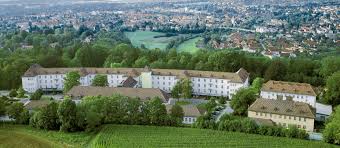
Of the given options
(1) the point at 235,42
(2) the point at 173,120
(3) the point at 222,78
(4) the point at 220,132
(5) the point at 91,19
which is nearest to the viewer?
(4) the point at 220,132

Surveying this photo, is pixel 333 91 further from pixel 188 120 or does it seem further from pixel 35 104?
pixel 35 104

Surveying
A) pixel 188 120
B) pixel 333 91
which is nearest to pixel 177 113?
pixel 188 120

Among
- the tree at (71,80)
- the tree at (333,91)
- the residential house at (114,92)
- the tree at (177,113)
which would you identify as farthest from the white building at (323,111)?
the tree at (71,80)

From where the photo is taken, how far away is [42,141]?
40.8m

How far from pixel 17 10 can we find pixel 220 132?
169 m

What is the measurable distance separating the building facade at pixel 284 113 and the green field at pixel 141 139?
519 cm

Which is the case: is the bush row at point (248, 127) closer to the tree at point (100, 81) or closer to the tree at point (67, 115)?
the tree at point (67, 115)

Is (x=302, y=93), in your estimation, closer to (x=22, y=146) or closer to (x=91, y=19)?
(x=22, y=146)

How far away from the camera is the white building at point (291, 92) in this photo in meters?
51.7

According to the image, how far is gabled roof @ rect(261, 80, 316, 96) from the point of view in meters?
52.1

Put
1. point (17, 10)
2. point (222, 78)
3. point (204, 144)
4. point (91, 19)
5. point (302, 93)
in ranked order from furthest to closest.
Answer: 1. point (17, 10)
2. point (91, 19)
3. point (222, 78)
4. point (302, 93)
5. point (204, 144)

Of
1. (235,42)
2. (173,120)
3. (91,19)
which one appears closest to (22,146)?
(173,120)

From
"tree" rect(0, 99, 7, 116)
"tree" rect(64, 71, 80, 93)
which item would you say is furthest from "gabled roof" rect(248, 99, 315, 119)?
"tree" rect(0, 99, 7, 116)

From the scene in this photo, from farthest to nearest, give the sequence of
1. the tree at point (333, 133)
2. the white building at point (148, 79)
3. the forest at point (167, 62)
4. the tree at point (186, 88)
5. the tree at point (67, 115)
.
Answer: the forest at point (167, 62), the white building at point (148, 79), the tree at point (186, 88), the tree at point (67, 115), the tree at point (333, 133)
